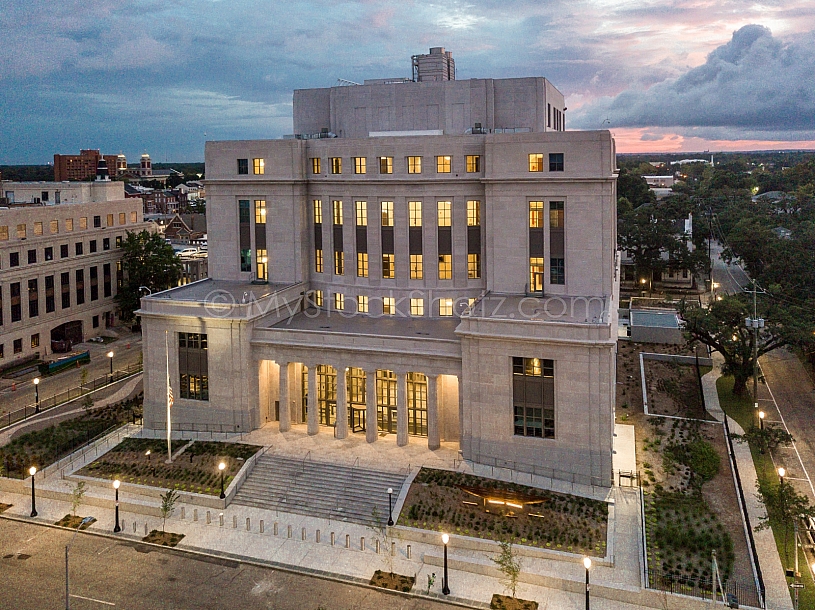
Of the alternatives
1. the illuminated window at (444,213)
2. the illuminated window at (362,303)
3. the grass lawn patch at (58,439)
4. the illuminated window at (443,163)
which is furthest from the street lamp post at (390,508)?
the illuminated window at (443,163)

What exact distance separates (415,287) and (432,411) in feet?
42.5

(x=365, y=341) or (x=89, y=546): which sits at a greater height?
(x=365, y=341)

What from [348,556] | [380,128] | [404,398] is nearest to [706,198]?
[380,128]

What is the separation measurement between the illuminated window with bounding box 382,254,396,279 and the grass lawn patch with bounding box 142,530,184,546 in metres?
27.4

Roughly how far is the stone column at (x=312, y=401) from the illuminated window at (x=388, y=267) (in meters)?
11.5

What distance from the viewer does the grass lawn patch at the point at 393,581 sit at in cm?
3612

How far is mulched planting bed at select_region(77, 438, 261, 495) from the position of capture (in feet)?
154

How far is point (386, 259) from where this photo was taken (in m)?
59.5

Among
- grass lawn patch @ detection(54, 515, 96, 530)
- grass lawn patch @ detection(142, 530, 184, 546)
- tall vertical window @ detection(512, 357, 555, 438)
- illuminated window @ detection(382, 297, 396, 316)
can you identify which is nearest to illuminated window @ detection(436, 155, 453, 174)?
illuminated window @ detection(382, 297, 396, 316)

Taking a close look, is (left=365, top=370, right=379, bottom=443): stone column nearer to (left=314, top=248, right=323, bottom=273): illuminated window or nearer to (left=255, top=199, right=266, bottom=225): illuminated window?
(left=314, top=248, right=323, bottom=273): illuminated window

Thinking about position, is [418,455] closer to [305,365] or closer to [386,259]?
[305,365]

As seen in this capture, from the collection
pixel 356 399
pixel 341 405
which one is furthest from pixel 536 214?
pixel 341 405

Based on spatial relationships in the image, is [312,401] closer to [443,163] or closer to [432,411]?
[432,411]

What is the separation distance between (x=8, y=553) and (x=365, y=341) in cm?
2598
